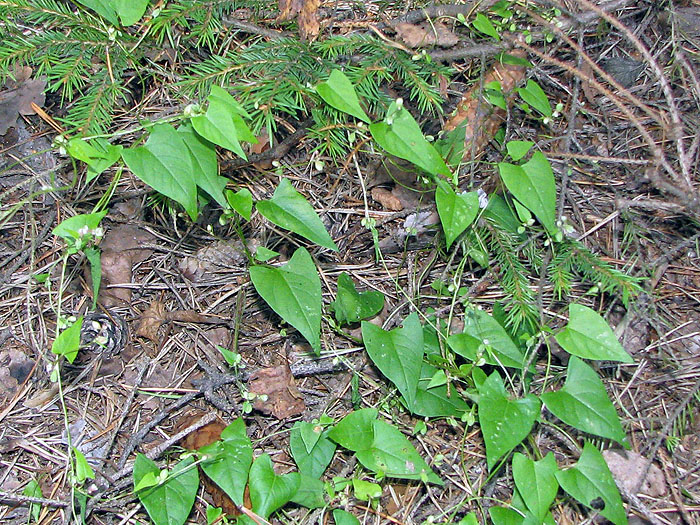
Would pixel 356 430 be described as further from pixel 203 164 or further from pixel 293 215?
pixel 203 164

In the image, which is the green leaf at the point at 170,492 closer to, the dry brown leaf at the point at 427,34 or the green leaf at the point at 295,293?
the green leaf at the point at 295,293

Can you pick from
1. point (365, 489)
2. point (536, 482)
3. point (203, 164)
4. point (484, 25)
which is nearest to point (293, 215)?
point (203, 164)

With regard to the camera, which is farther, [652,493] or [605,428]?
[652,493]

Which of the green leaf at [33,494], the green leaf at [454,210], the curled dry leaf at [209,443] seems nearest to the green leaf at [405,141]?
the green leaf at [454,210]

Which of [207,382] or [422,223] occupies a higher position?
[422,223]

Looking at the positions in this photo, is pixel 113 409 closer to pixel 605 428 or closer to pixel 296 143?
pixel 296 143

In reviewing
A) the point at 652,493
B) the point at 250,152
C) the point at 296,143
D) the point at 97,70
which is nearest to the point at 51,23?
the point at 97,70

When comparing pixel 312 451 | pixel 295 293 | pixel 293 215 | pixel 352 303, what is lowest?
pixel 312 451

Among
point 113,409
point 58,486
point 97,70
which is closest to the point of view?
point 58,486
